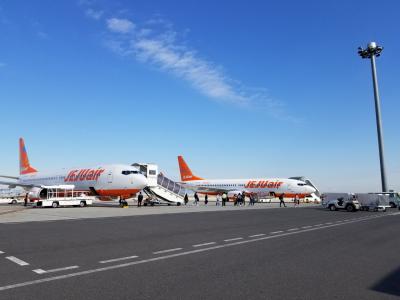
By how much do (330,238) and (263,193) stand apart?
53160mm

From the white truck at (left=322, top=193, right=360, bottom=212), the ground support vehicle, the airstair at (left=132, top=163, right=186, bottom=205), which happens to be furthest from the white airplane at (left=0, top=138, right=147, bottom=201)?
the ground support vehicle

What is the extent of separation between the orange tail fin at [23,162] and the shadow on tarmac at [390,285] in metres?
59.4

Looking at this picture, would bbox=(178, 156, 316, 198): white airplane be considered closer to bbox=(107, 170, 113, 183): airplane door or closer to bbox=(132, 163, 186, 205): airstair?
bbox=(132, 163, 186, 205): airstair

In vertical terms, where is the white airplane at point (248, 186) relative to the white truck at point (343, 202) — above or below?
above

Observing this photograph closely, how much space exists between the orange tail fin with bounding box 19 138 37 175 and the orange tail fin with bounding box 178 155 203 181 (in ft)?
115

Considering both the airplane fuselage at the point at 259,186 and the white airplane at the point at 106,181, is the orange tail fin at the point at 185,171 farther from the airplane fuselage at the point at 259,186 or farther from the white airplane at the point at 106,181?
the white airplane at the point at 106,181

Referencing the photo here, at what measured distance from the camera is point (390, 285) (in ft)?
22.3

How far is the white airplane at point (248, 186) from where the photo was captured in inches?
2408

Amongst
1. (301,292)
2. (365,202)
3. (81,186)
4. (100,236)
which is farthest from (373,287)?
(81,186)

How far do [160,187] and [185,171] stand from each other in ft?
119

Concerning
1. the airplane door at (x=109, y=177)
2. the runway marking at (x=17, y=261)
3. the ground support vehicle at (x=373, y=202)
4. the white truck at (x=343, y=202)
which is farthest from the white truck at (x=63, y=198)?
the runway marking at (x=17, y=261)

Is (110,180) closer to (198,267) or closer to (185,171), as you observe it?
(198,267)

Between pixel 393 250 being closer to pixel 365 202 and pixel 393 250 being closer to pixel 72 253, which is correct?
pixel 72 253

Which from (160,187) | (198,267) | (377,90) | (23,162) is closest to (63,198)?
(160,187)
